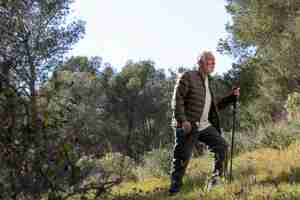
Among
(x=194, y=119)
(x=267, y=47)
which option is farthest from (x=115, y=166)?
(x=267, y=47)

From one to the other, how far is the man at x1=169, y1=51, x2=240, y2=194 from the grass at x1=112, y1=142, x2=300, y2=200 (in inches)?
14.2

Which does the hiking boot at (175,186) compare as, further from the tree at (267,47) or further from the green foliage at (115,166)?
the tree at (267,47)

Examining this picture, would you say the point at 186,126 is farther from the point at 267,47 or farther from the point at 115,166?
the point at 267,47

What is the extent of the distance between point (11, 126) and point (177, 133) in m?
4.20

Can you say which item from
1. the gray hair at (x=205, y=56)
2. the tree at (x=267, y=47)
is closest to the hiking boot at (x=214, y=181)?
the gray hair at (x=205, y=56)

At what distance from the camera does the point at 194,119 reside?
6445mm

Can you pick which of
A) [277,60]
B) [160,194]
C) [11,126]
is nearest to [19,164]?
[11,126]

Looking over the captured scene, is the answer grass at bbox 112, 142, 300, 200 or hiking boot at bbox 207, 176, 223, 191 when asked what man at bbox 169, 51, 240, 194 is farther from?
grass at bbox 112, 142, 300, 200

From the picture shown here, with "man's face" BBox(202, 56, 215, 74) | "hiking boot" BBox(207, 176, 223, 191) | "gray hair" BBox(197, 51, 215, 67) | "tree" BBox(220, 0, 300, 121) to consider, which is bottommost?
"hiking boot" BBox(207, 176, 223, 191)

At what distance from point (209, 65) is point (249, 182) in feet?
5.50

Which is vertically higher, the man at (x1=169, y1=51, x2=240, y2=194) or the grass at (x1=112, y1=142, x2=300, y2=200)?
the man at (x1=169, y1=51, x2=240, y2=194)

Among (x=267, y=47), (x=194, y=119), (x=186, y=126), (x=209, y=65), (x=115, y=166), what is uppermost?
(x=267, y=47)

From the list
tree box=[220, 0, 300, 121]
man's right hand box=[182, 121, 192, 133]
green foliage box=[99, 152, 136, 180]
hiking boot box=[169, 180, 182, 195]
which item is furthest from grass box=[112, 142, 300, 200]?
tree box=[220, 0, 300, 121]

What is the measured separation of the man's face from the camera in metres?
6.55
